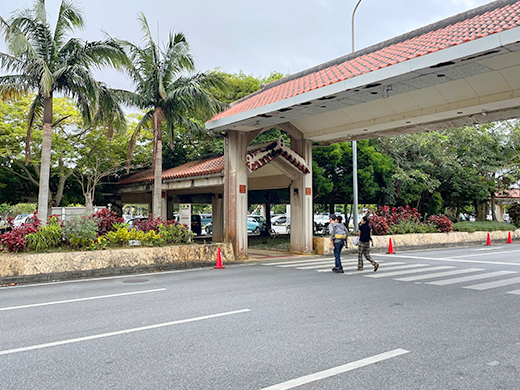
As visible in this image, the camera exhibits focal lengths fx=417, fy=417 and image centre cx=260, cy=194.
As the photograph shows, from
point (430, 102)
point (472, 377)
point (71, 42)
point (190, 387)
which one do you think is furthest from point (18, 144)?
point (472, 377)

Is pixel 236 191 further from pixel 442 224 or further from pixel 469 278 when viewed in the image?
pixel 442 224

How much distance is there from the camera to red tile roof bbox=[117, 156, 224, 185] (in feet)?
62.5

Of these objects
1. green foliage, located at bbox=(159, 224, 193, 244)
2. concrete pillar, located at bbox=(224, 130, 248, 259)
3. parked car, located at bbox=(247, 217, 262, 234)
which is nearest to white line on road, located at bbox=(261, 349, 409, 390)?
green foliage, located at bbox=(159, 224, 193, 244)

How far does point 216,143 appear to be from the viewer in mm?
24766

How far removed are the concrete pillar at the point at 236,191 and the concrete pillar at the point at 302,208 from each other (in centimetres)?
296

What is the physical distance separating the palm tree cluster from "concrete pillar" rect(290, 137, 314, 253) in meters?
4.42

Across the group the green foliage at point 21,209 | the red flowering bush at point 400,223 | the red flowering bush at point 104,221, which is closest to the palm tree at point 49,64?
the red flowering bush at point 104,221

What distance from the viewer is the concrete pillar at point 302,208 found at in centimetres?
1853

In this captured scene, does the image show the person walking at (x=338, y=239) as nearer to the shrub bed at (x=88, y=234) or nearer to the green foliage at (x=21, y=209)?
the shrub bed at (x=88, y=234)

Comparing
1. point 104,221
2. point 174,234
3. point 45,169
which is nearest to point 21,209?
point 45,169

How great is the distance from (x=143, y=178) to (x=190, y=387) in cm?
2243

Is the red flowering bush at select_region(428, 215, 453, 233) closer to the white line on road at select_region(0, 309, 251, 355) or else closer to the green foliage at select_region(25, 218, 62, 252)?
the green foliage at select_region(25, 218, 62, 252)

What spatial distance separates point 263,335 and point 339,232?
716 centimetres

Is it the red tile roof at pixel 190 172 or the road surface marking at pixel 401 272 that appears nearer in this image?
the road surface marking at pixel 401 272
